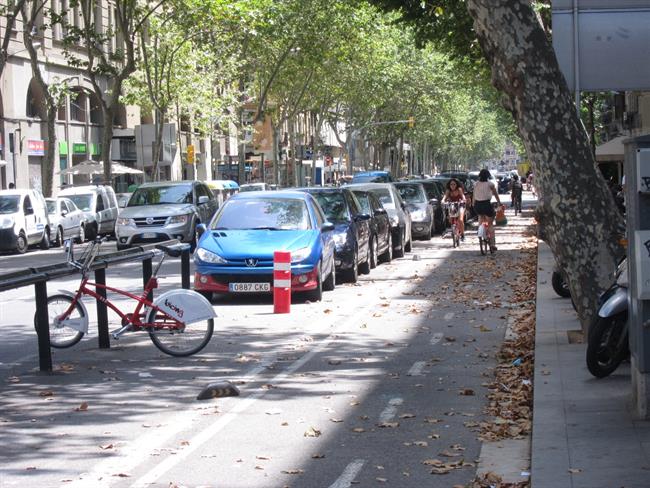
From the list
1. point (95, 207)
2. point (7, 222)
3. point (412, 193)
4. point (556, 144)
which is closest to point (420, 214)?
point (412, 193)

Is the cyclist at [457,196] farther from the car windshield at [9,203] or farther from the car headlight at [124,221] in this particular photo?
the car windshield at [9,203]

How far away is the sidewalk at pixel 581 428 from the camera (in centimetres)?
692

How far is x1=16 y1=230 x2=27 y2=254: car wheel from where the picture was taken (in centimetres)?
3403

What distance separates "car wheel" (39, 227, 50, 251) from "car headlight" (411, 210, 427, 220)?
10.4 metres

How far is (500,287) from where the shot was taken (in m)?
19.5

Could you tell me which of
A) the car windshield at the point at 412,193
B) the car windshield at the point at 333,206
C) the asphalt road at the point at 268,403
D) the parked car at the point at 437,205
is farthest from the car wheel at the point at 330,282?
the parked car at the point at 437,205

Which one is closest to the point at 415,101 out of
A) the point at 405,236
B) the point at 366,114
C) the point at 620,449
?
the point at 366,114

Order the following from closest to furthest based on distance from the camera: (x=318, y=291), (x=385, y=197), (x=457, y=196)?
1. (x=318, y=291)
2. (x=457, y=196)
3. (x=385, y=197)

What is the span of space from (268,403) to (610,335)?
8.93 ft

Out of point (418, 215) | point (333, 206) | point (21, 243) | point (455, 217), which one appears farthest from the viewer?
point (418, 215)

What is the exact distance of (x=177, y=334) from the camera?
12.4 metres

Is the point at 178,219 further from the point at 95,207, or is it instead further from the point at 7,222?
the point at 95,207

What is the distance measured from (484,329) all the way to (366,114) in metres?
68.5

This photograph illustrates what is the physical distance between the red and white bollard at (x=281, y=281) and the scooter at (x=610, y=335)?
666 cm
